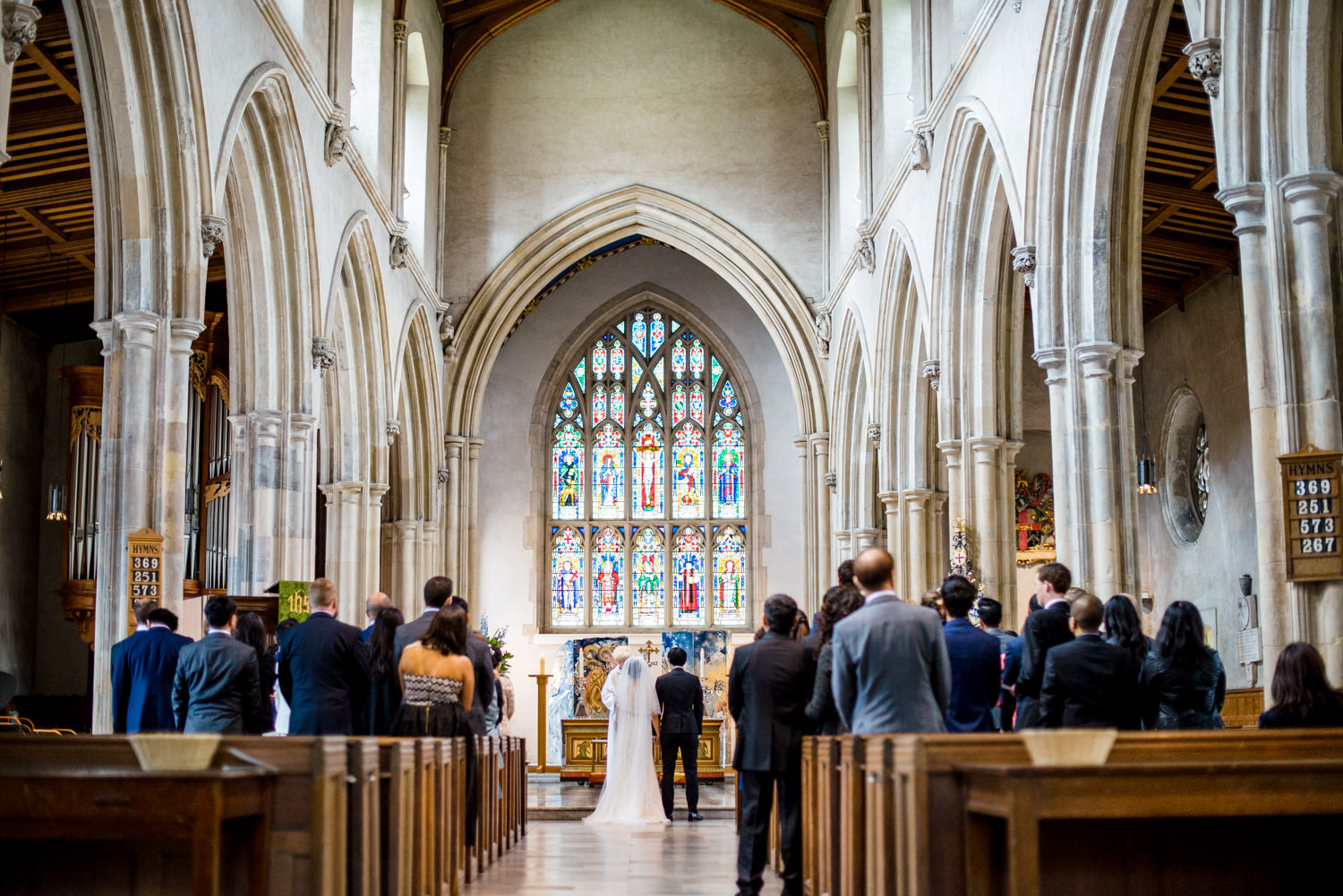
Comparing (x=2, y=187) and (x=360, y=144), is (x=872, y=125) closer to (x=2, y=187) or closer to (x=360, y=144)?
(x=360, y=144)

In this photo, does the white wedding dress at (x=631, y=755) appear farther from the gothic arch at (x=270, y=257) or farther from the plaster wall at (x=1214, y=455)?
the plaster wall at (x=1214, y=455)

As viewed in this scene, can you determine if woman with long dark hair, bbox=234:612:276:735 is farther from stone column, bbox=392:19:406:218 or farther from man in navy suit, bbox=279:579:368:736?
stone column, bbox=392:19:406:218

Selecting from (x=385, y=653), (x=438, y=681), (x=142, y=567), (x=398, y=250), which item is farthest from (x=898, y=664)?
(x=398, y=250)

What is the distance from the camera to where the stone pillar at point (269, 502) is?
1179 centimetres

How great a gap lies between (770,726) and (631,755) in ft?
17.2

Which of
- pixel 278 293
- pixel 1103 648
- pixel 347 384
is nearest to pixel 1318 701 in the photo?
pixel 1103 648

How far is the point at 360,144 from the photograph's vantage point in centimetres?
1479

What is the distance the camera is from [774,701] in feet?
19.8

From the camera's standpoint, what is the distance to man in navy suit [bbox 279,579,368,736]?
6.75 m

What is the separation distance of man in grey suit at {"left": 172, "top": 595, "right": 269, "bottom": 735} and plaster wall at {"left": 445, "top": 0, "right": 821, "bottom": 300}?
499 inches

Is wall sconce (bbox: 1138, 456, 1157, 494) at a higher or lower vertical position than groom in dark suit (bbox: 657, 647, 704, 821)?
higher

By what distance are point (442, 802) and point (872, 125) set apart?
11377 millimetres

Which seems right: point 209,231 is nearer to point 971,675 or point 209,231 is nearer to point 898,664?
point 971,675

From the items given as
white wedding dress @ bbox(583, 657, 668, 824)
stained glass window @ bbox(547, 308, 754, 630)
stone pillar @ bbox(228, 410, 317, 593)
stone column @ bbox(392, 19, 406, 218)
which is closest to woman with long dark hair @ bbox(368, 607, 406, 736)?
white wedding dress @ bbox(583, 657, 668, 824)
